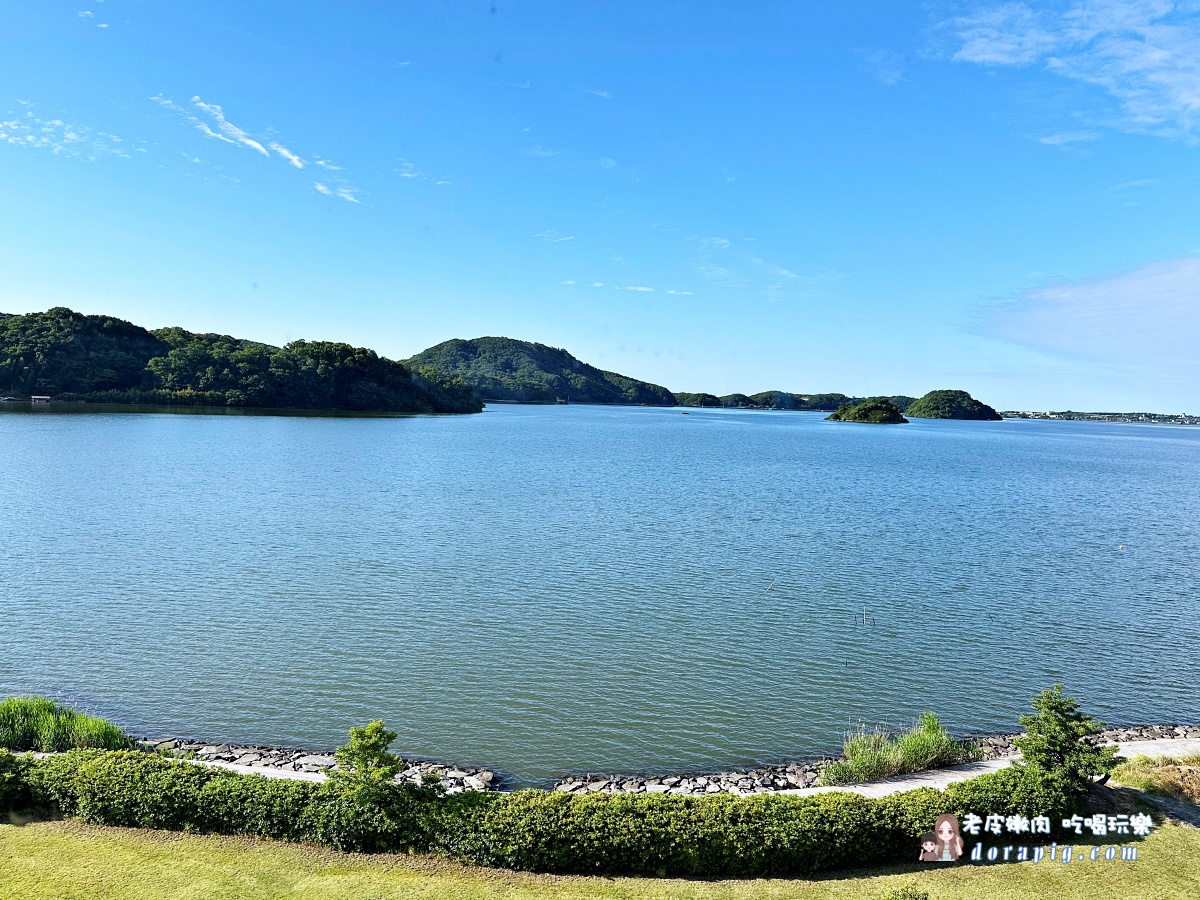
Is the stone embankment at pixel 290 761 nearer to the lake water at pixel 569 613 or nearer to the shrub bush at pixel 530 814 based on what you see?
the lake water at pixel 569 613

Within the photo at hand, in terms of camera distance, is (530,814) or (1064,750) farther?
(1064,750)

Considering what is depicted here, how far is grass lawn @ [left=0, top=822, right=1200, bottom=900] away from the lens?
10312 mm

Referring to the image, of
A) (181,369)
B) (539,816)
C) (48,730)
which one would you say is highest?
(181,369)

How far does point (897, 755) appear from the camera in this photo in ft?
50.6

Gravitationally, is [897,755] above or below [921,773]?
above

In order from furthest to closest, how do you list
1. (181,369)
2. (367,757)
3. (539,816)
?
(181,369) < (367,757) < (539,816)

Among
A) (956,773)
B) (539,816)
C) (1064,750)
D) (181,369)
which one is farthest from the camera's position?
(181,369)

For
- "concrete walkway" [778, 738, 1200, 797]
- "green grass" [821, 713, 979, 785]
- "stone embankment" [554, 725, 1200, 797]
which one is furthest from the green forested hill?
"concrete walkway" [778, 738, 1200, 797]

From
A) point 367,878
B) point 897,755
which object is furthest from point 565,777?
point 897,755

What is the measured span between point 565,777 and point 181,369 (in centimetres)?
17423

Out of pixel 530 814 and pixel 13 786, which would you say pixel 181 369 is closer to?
pixel 13 786

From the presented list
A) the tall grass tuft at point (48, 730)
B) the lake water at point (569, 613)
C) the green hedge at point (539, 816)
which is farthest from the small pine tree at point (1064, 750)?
A: the tall grass tuft at point (48, 730)

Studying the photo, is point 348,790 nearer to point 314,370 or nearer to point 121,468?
point 121,468

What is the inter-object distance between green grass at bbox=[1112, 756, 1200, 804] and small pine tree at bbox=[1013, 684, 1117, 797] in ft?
5.30
